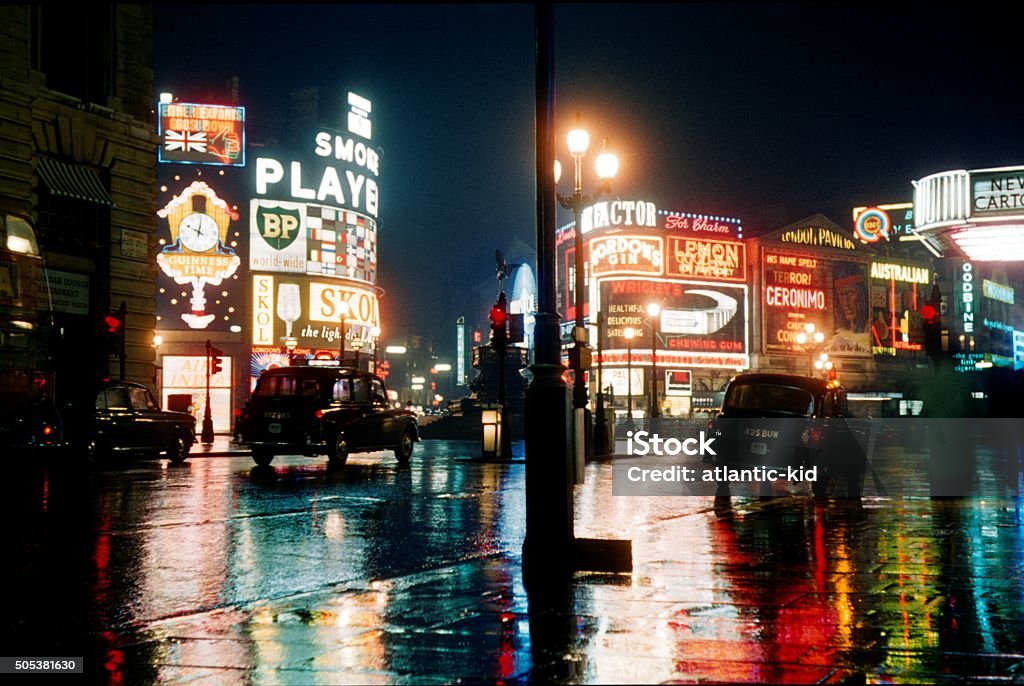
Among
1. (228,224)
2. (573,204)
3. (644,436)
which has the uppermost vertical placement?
(228,224)

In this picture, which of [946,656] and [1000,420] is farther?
[1000,420]

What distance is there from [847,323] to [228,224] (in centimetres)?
6184

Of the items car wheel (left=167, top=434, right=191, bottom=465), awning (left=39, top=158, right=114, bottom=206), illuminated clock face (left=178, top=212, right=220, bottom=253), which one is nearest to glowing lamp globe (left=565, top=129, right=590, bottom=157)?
car wheel (left=167, top=434, right=191, bottom=465)

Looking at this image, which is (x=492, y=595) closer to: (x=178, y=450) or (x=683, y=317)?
(x=178, y=450)

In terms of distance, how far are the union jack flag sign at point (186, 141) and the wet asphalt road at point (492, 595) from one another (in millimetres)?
57249

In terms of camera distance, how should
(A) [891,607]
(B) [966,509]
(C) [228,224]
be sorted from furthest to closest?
(C) [228,224], (B) [966,509], (A) [891,607]

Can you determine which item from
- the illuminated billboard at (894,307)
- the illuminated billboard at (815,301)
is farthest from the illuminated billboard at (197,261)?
the illuminated billboard at (894,307)

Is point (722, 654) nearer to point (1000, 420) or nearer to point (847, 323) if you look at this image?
point (1000, 420)

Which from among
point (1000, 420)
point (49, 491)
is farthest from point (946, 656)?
point (1000, 420)

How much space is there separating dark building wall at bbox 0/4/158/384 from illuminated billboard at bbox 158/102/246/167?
3810 centimetres

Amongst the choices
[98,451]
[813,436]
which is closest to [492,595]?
[813,436]

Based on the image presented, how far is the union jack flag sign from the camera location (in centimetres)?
6619

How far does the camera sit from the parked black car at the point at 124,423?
65.7 feet

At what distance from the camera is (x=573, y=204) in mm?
21656
